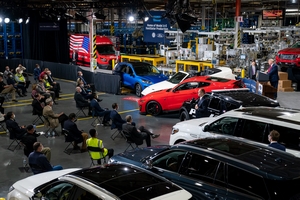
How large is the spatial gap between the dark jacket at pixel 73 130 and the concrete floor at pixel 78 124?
0.40 m

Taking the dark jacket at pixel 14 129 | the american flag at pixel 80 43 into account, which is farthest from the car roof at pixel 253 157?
the american flag at pixel 80 43

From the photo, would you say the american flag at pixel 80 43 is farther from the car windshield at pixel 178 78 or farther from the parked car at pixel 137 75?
the car windshield at pixel 178 78

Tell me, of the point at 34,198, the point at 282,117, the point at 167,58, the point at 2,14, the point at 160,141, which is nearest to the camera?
the point at 34,198

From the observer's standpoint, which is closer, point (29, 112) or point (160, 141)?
point (160, 141)

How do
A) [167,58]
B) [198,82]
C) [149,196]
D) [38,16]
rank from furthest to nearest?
[38,16]
[167,58]
[198,82]
[149,196]

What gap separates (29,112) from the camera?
15.0 m

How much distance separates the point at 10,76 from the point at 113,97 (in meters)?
4.51

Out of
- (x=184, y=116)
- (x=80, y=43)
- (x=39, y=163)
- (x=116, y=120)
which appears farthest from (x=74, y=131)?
(x=80, y=43)

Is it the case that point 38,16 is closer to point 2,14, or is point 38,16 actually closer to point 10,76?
point 2,14

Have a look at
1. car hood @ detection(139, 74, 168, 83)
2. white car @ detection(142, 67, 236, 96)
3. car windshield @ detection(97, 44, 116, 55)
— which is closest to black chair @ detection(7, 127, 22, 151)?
white car @ detection(142, 67, 236, 96)

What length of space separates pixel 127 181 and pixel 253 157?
2.02 meters

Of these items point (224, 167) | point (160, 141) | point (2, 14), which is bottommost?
point (160, 141)

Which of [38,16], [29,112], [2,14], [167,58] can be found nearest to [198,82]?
[29,112]

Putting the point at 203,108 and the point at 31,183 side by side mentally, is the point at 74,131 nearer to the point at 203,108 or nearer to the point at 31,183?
the point at 203,108
